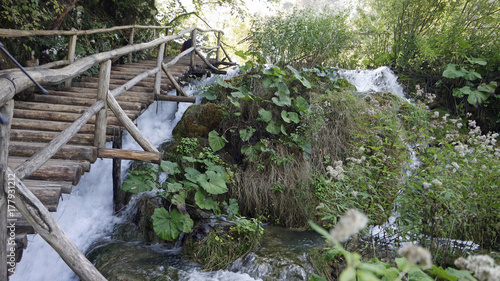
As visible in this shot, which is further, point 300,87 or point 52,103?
point 300,87

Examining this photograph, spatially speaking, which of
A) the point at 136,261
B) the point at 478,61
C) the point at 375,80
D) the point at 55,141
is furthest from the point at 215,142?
the point at 478,61

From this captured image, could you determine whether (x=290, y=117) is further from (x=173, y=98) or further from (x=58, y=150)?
(x=58, y=150)

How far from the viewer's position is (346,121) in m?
5.38

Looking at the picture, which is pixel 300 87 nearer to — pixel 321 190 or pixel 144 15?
pixel 321 190

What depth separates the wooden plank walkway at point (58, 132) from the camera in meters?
2.64

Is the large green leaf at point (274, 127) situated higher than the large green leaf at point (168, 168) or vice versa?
the large green leaf at point (274, 127)

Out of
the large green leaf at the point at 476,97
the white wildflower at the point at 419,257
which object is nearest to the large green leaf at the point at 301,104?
the large green leaf at the point at 476,97

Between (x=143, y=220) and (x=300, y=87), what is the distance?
12.5ft

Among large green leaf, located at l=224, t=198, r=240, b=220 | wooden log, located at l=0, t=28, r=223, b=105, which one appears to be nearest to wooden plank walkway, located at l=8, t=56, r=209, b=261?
wooden log, located at l=0, t=28, r=223, b=105

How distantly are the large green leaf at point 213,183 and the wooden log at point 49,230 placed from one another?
5.61 ft

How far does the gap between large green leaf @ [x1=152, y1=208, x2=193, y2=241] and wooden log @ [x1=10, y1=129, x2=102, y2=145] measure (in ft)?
3.86

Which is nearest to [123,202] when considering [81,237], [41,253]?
[81,237]

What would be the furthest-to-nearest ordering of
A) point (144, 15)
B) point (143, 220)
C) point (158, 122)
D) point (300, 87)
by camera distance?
point (144, 15), point (158, 122), point (300, 87), point (143, 220)

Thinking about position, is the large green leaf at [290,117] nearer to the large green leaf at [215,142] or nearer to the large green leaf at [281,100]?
the large green leaf at [281,100]
